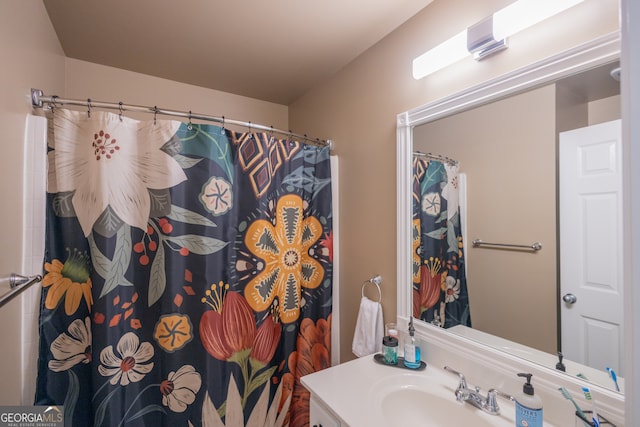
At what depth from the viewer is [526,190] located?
984 millimetres

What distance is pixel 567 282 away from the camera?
893 mm

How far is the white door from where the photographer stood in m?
0.77

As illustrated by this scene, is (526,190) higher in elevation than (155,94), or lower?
lower

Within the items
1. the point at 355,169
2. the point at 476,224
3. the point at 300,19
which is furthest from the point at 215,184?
the point at 476,224

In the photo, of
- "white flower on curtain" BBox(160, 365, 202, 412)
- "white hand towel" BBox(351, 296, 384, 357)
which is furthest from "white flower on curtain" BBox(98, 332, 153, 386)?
"white hand towel" BBox(351, 296, 384, 357)

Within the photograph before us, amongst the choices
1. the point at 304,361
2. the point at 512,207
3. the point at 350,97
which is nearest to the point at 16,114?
the point at 350,97

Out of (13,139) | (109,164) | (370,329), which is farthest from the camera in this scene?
(370,329)

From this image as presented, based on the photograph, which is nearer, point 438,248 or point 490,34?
point 490,34

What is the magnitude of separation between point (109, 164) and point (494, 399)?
180cm

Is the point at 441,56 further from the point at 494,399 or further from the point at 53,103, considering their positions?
the point at 53,103

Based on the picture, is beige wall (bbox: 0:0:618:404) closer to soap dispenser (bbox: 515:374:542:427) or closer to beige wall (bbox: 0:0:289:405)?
beige wall (bbox: 0:0:289:405)

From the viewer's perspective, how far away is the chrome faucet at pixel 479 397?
93 cm

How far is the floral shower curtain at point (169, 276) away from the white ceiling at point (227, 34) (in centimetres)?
52

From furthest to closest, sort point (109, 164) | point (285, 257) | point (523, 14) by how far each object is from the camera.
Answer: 1. point (285, 257)
2. point (109, 164)
3. point (523, 14)
